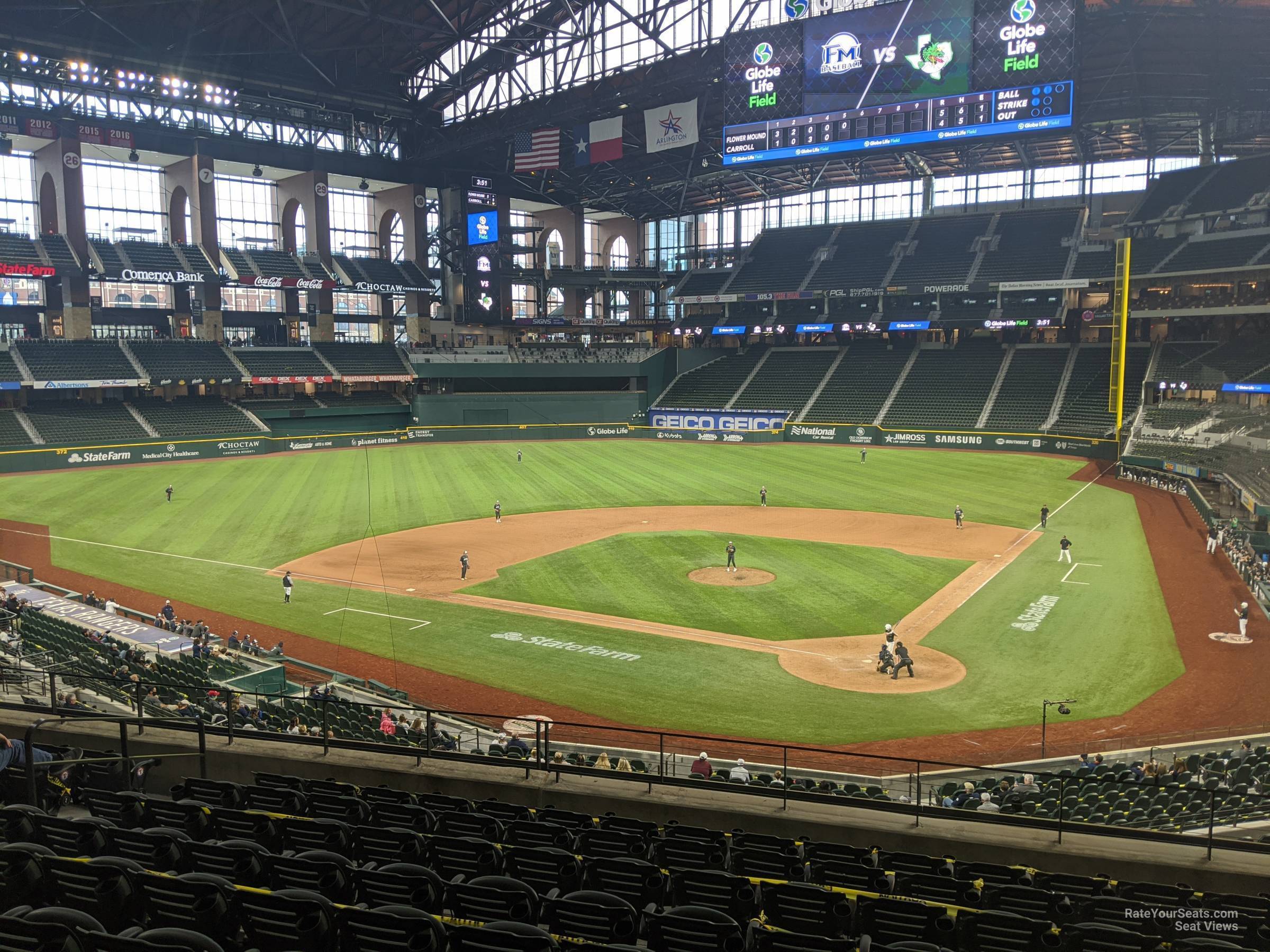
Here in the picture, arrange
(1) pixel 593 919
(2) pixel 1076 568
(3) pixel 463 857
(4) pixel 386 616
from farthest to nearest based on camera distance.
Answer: (2) pixel 1076 568 → (4) pixel 386 616 → (3) pixel 463 857 → (1) pixel 593 919

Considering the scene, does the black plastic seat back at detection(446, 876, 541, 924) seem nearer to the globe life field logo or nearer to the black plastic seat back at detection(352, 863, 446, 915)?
the black plastic seat back at detection(352, 863, 446, 915)

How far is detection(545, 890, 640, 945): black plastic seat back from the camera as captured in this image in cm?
587

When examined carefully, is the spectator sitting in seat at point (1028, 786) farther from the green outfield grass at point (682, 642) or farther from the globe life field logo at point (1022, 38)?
the globe life field logo at point (1022, 38)

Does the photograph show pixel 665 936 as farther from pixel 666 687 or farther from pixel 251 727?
pixel 666 687

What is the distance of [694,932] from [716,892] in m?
1.20

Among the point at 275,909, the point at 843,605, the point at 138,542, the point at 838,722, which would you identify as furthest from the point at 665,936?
the point at 138,542

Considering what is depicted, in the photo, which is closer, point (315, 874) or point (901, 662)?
point (315, 874)

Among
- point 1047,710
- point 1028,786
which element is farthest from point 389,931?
point 1047,710

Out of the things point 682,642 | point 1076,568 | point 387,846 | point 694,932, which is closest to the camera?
point 694,932

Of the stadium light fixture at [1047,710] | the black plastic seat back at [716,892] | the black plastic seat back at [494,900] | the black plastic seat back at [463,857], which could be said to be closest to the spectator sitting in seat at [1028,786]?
the stadium light fixture at [1047,710]

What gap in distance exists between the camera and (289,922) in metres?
5.52

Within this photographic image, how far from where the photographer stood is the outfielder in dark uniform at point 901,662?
2312 cm

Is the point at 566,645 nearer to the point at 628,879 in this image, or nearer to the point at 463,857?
the point at 463,857

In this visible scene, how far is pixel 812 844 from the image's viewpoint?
892 centimetres
